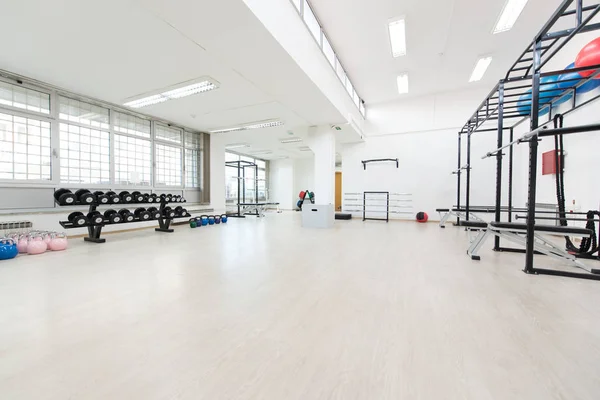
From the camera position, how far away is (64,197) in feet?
14.9

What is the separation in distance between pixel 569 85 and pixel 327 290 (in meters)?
4.17

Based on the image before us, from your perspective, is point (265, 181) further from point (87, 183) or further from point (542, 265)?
point (542, 265)

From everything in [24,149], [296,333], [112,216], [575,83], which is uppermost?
[575,83]

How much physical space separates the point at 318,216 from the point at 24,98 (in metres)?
6.53

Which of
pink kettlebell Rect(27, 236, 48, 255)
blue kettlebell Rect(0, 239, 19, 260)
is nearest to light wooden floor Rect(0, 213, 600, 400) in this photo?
blue kettlebell Rect(0, 239, 19, 260)

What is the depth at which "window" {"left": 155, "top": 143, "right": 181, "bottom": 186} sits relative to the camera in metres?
7.09

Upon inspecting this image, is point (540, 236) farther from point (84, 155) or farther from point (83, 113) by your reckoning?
point (83, 113)

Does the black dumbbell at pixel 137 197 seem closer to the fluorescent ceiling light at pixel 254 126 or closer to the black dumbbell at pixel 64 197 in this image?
the black dumbbell at pixel 64 197

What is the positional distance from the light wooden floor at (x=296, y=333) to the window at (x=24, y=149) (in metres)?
2.80

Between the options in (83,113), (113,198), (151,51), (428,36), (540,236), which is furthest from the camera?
(83,113)

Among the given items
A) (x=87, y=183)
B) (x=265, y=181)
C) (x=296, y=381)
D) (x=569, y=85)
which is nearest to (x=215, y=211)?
(x=87, y=183)

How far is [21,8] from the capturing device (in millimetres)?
2746

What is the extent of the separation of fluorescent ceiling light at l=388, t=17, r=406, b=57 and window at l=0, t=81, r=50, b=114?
6.95 metres

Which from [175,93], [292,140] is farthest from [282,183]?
[175,93]
